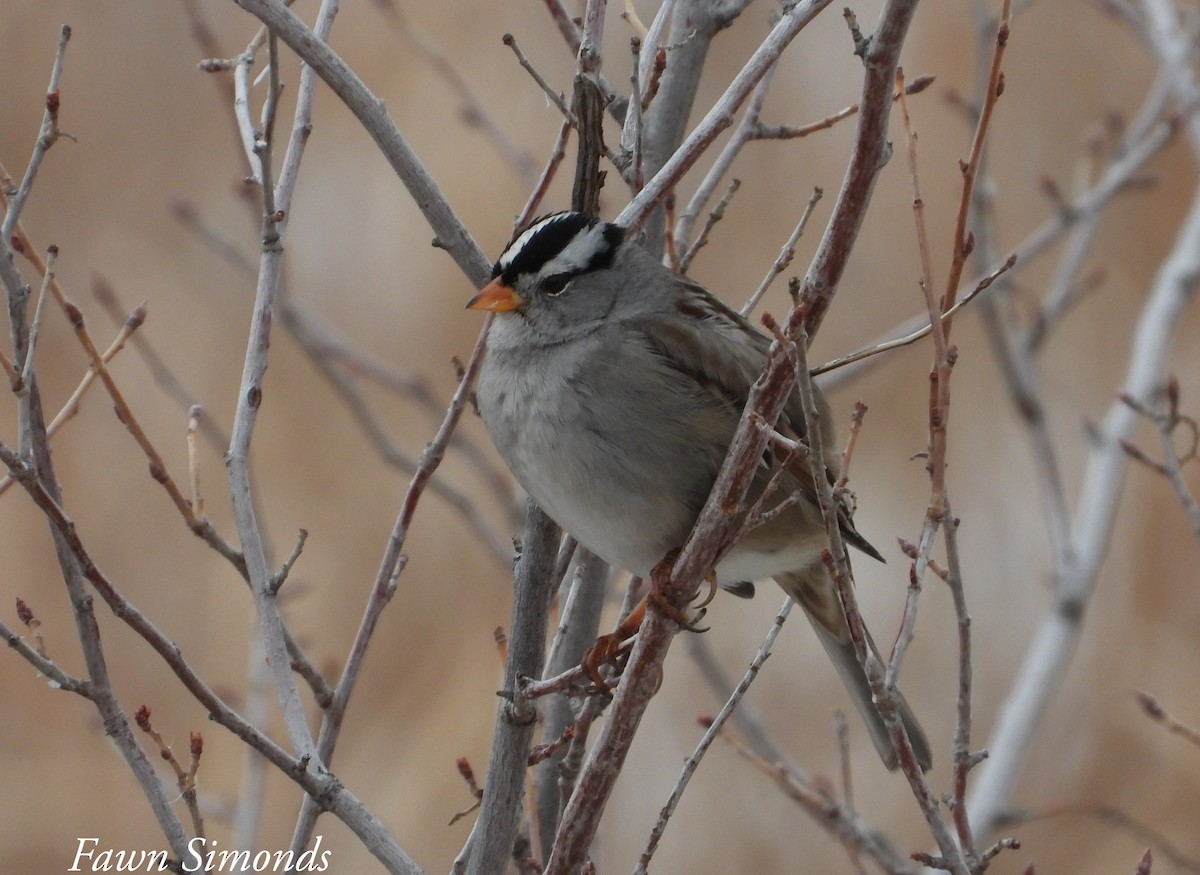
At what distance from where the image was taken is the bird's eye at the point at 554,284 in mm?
2541

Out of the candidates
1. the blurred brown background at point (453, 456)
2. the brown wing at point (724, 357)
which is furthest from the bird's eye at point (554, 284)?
the blurred brown background at point (453, 456)

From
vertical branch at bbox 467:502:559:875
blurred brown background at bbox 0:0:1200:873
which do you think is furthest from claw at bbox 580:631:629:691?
blurred brown background at bbox 0:0:1200:873

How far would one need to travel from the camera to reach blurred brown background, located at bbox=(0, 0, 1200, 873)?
5.10m

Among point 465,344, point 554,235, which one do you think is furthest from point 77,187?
point 554,235

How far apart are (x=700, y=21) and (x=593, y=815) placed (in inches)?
60.5

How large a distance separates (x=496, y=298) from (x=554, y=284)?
0.13 meters

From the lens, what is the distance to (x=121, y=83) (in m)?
5.62

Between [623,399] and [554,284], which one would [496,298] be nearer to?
[554,284]

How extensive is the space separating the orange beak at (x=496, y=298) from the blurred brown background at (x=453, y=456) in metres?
2.53

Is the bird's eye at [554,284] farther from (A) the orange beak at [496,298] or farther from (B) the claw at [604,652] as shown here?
(B) the claw at [604,652]

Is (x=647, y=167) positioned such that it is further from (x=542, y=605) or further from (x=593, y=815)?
(x=593, y=815)

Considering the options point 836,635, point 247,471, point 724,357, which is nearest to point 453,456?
point 836,635

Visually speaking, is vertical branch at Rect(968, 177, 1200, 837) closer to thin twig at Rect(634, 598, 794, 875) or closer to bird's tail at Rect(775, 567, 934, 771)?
bird's tail at Rect(775, 567, 934, 771)

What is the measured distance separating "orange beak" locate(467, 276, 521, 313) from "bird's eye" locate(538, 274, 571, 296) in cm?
5
